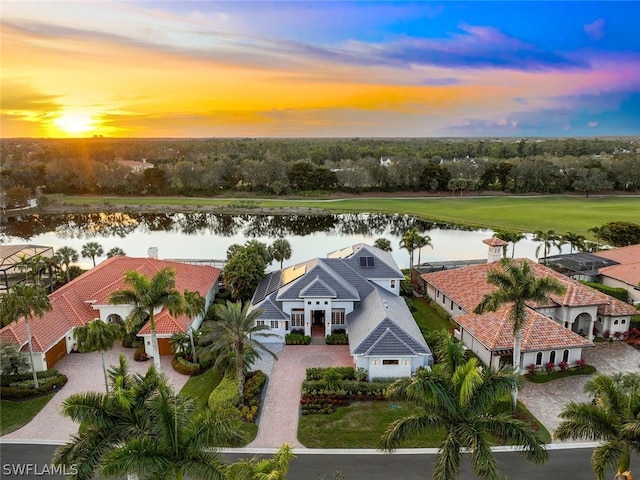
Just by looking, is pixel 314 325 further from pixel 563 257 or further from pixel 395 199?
pixel 395 199

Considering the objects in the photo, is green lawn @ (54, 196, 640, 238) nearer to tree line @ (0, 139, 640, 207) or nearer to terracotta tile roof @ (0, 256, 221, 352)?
tree line @ (0, 139, 640, 207)

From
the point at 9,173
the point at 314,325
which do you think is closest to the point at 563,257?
the point at 314,325

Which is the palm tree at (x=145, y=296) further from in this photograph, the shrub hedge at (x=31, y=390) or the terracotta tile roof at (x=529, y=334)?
the terracotta tile roof at (x=529, y=334)

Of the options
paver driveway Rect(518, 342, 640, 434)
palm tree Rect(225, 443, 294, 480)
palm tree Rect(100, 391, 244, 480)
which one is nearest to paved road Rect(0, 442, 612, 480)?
paver driveway Rect(518, 342, 640, 434)

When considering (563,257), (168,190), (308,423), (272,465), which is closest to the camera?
(272,465)

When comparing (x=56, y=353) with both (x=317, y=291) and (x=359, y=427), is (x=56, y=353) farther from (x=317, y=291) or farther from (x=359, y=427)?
(x=359, y=427)

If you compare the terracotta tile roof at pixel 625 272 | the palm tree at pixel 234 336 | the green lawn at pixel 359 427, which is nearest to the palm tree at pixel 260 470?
the green lawn at pixel 359 427
